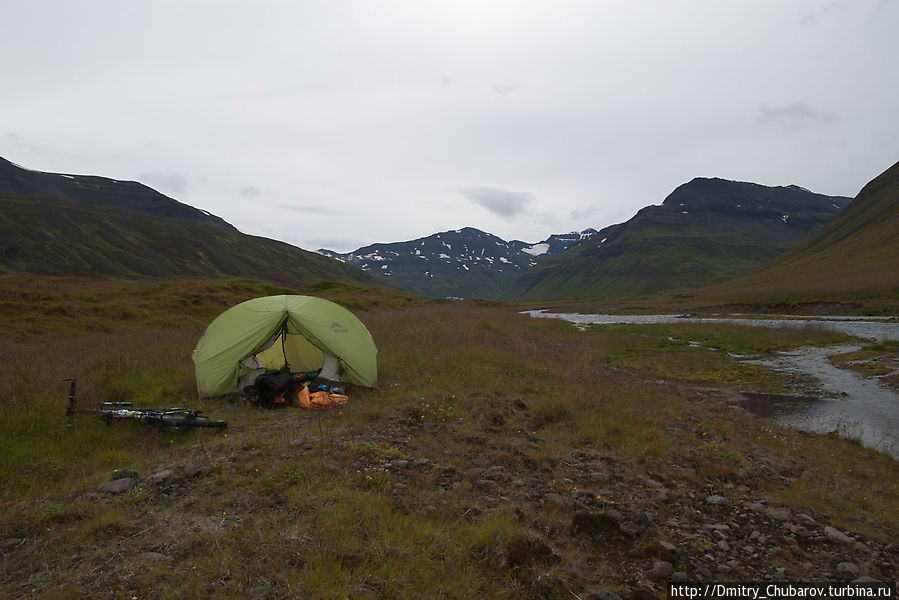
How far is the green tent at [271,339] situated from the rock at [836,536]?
9811 millimetres

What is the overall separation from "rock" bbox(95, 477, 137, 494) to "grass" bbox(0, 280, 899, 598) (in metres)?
0.16

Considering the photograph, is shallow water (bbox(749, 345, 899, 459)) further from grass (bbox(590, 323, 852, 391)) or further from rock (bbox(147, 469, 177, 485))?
rock (bbox(147, 469, 177, 485))

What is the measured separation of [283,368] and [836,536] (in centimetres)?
1296

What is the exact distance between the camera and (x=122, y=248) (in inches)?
4966

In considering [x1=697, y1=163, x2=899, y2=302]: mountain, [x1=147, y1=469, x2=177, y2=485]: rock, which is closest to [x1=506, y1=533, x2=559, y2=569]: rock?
[x1=147, y1=469, x2=177, y2=485]: rock

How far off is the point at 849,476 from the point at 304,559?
10402mm

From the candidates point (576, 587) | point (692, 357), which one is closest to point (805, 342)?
point (692, 357)

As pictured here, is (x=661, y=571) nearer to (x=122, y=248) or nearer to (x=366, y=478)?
(x=366, y=478)

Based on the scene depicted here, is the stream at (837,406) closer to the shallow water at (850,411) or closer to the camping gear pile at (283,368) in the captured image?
the shallow water at (850,411)

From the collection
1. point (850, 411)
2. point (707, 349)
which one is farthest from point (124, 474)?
point (707, 349)

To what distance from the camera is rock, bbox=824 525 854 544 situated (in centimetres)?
607

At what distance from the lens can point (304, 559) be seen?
461 centimetres

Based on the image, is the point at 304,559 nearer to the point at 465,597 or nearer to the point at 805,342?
the point at 465,597

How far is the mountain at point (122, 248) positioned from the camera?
344 feet
